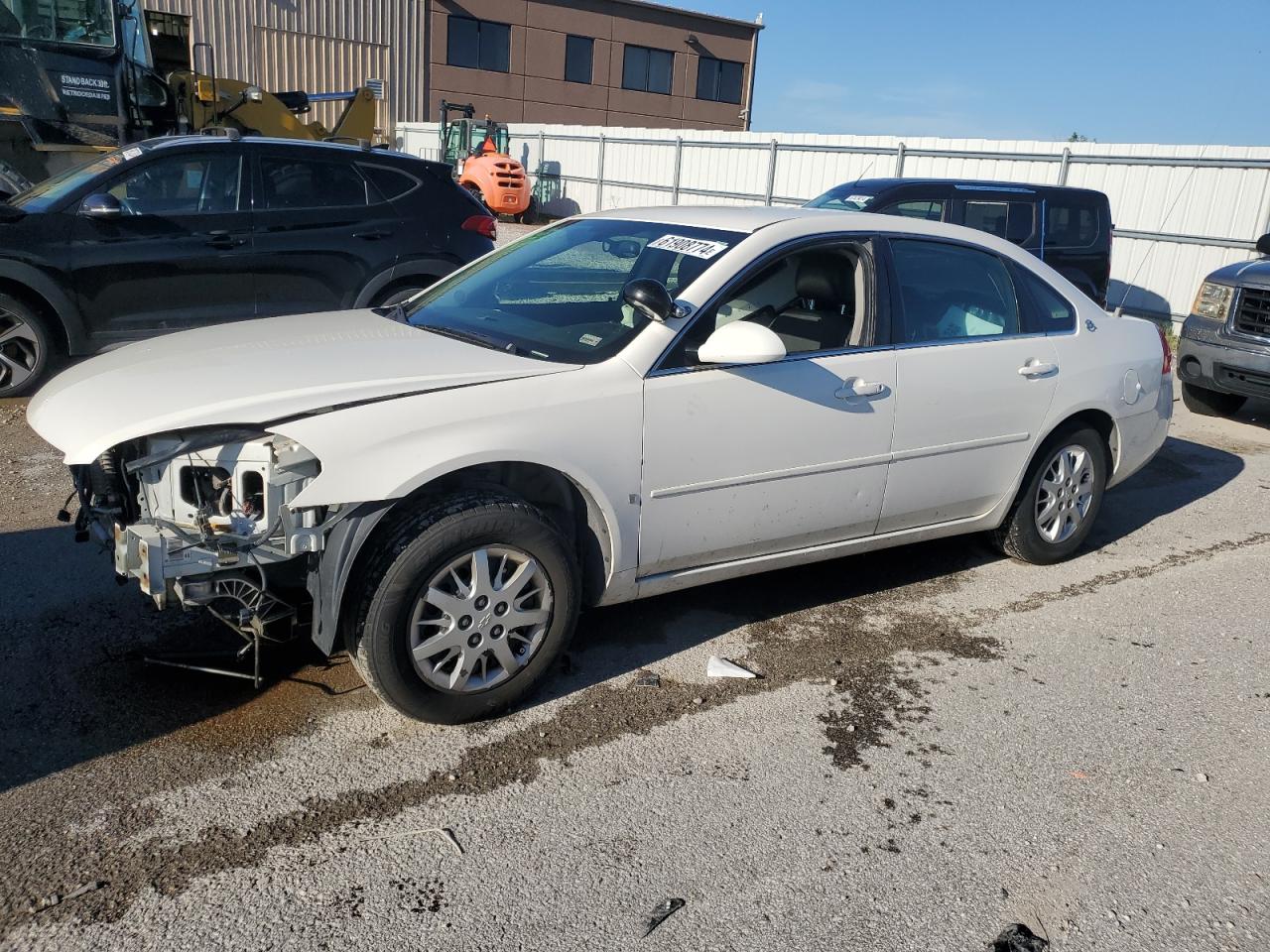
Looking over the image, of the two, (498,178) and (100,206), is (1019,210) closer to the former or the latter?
(100,206)

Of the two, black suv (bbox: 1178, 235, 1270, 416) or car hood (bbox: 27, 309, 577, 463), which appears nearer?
car hood (bbox: 27, 309, 577, 463)

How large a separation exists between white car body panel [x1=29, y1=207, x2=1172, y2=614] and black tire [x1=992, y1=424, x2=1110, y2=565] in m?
0.16

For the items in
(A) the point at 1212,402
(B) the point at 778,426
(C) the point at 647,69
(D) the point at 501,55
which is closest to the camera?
(B) the point at 778,426

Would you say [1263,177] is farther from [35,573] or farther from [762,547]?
[35,573]

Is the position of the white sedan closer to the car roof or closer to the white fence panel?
the car roof

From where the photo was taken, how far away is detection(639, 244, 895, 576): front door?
12.8 ft

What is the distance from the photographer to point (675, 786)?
3361mm

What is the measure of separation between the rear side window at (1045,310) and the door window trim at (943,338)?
0.03 m

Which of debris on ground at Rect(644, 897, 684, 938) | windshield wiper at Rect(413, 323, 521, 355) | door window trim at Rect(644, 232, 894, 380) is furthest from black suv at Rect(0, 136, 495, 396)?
debris on ground at Rect(644, 897, 684, 938)

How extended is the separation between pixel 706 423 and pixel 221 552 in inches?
67.4

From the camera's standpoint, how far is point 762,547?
430 centimetres

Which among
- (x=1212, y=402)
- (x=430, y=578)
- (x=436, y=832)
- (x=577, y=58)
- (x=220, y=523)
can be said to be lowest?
(x=436, y=832)

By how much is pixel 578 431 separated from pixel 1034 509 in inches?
108

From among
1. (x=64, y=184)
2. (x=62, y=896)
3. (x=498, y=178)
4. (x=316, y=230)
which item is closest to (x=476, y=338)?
(x=62, y=896)
